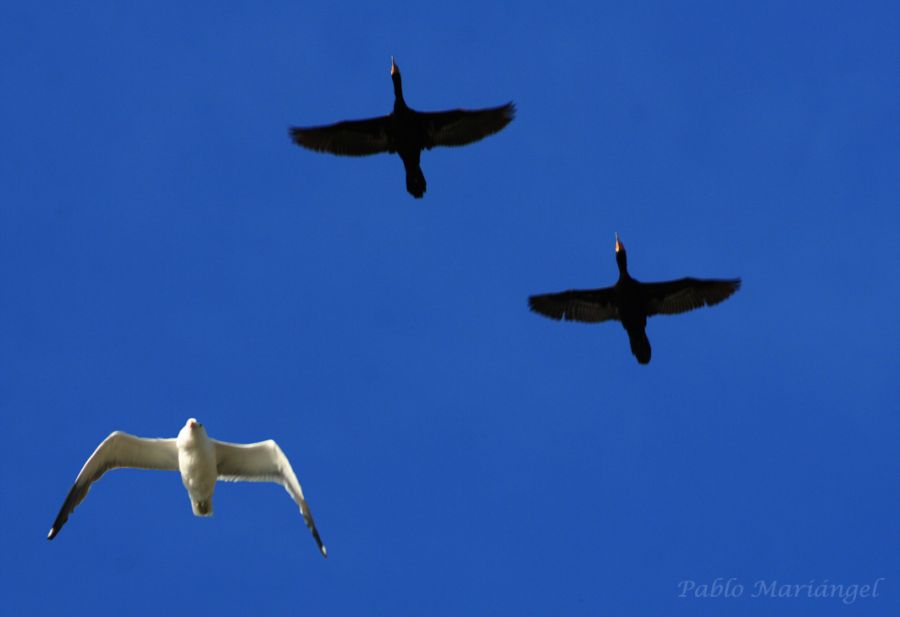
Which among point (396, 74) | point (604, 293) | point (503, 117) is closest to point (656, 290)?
point (604, 293)

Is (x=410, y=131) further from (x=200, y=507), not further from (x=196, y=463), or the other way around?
(x=200, y=507)

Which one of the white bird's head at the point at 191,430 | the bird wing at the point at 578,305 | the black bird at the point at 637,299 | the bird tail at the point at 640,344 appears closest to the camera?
the white bird's head at the point at 191,430

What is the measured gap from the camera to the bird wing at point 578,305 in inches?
994

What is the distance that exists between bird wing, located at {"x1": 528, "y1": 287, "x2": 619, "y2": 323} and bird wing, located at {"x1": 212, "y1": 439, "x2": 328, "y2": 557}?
18.2 ft

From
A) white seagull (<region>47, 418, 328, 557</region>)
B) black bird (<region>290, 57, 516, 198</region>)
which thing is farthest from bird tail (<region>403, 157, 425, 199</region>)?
white seagull (<region>47, 418, 328, 557</region>)

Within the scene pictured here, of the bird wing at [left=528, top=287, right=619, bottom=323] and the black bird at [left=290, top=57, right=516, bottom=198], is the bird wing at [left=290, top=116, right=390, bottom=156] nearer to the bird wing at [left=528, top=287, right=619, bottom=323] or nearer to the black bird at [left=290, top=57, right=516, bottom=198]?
the black bird at [left=290, top=57, right=516, bottom=198]

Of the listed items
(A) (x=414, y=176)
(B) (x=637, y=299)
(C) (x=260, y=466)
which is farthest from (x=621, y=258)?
(C) (x=260, y=466)

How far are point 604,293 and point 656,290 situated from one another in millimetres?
859

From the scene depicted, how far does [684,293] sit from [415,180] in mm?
4754

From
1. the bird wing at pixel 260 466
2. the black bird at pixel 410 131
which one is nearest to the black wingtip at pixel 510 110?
the black bird at pixel 410 131

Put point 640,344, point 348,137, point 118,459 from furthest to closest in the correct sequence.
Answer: point 348,137 → point 640,344 → point 118,459

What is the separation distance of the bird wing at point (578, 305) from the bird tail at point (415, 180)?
263 cm

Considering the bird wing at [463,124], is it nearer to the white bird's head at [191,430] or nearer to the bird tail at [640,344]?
the bird tail at [640,344]

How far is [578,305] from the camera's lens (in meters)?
25.5
